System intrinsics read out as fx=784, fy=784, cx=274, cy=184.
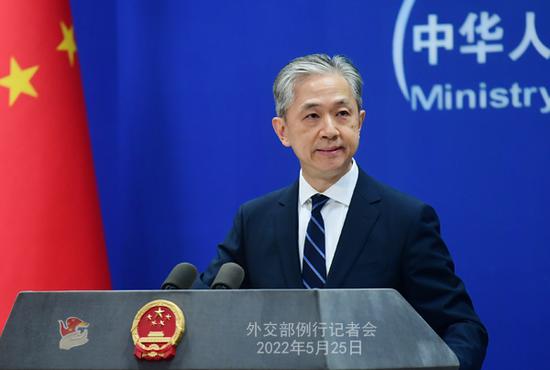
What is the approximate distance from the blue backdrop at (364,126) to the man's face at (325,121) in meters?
1.13

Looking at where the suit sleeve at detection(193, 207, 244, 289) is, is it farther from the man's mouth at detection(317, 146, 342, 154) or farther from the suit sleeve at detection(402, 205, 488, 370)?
the suit sleeve at detection(402, 205, 488, 370)

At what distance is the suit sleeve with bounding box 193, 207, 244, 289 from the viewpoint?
1.92m

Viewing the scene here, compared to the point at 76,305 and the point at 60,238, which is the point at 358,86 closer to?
the point at 76,305

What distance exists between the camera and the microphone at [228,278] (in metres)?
1.46

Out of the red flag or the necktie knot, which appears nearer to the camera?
the necktie knot

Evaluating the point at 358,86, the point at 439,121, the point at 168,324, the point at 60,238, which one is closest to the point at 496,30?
the point at 439,121

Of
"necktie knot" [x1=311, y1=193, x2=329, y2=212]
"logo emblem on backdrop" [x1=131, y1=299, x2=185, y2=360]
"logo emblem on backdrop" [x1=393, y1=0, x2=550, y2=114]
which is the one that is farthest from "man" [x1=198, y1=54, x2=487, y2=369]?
"logo emblem on backdrop" [x1=393, y1=0, x2=550, y2=114]

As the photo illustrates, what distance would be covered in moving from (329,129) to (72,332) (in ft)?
2.60

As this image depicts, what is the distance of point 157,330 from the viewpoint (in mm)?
1309

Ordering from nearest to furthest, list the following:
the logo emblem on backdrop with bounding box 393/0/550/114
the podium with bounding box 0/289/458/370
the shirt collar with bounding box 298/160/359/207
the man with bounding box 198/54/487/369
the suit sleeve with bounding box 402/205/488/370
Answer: the podium with bounding box 0/289/458/370, the suit sleeve with bounding box 402/205/488/370, the man with bounding box 198/54/487/369, the shirt collar with bounding box 298/160/359/207, the logo emblem on backdrop with bounding box 393/0/550/114

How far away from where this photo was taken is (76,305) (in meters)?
1.36

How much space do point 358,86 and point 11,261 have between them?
1379 millimetres

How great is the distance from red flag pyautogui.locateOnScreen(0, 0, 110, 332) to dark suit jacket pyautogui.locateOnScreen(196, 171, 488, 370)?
0.95 m

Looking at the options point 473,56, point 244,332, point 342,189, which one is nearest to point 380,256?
point 342,189
